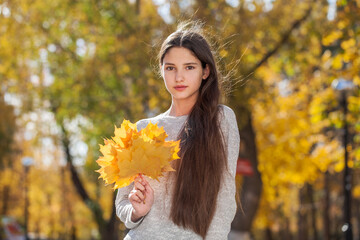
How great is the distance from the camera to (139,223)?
3158 mm

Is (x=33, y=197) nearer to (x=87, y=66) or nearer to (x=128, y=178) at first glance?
(x=87, y=66)

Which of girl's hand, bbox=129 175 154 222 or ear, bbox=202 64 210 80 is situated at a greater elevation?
ear, bbox=202 64 210 80

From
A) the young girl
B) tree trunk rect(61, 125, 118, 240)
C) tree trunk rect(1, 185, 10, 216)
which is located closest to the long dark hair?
the young girl

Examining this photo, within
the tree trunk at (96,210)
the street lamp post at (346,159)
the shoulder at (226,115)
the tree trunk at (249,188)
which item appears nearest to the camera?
the shoulder at (226,115)

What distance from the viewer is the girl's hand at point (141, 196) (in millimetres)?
3037

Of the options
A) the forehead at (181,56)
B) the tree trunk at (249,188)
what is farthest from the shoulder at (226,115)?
the tree trunk at (249,188)

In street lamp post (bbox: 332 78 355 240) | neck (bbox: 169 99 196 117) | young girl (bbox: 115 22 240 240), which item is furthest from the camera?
street lamp post (bbox: 332 78 355 240)

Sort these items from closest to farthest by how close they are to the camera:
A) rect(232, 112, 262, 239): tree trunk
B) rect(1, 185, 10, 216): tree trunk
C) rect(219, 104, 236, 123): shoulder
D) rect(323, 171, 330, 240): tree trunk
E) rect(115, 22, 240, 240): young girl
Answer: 1. rect(115, 22, 240, 240): young girl
2. rect(219, 104, 236, 123): shoulder
3. rect(232, 112, 262, 239): tree trunk
4. rect(323, 171, 330, 240): tree trunk
5. rect(1, 185, 10, 216): tree trunk

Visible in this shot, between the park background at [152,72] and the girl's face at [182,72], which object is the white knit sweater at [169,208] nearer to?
the girl's face at [182,72]

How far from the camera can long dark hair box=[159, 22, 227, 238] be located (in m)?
3.02

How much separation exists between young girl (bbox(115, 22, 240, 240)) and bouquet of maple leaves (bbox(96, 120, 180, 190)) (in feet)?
0.39

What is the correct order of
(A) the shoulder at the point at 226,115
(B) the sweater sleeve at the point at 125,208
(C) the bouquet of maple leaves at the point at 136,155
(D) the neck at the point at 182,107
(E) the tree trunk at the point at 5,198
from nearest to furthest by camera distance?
1. (C) the bouquet of maple leaves at the point at 136,155
2. (B) the sweater sleeve at the point at 125,208
3. (A) the shoulder at the point at 226,115
4. (D) the neck at the point at 182,107
5. (E) the tree trunk at the point at 5,198

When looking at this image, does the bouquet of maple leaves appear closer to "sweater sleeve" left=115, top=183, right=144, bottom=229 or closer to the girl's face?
"sweater sleeve" left=115, top=183, right=144, bottom=229

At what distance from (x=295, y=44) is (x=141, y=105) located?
445 centimetres
